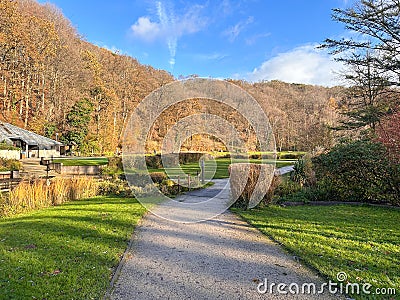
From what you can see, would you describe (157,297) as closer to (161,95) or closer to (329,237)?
(329,237)

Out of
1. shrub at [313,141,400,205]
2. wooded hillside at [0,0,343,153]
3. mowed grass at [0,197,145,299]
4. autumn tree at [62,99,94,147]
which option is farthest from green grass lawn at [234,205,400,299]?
autumn tree at [62,99,94,147]

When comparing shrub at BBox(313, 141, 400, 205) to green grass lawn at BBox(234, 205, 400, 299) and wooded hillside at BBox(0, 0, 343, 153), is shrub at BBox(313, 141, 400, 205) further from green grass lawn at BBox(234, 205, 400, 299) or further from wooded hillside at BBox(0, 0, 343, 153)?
wooded hillside at BBox(0, 0, 343, 153)

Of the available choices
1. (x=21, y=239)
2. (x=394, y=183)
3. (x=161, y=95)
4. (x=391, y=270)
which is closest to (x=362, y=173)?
(x=394, y=183)

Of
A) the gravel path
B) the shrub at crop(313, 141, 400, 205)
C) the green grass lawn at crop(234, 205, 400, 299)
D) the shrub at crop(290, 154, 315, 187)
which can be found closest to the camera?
the gravel path

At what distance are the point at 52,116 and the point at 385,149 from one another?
127 feet

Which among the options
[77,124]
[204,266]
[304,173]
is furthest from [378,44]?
[77,124]

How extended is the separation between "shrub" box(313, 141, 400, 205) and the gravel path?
4941 millimetres

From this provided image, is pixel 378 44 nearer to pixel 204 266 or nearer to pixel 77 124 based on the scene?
pixel 204 266

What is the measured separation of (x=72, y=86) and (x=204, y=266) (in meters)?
41.3

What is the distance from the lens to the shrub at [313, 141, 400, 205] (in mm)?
8516

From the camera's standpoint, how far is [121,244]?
492 centimetres

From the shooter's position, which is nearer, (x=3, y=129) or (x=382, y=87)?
(x=382, y=87)

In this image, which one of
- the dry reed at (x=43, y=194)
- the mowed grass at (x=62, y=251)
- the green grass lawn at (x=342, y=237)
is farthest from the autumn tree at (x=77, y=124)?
the green grass lawn at (x=342, y=237)

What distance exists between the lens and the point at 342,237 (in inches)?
209
